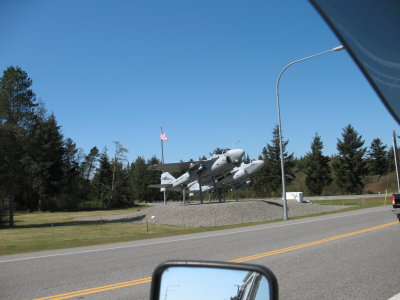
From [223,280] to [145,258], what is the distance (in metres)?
8.79

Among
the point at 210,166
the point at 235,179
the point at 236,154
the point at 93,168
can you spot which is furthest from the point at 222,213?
the point at 93,168

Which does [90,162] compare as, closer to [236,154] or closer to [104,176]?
[104,176]

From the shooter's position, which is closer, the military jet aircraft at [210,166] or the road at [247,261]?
the road at [247,261]

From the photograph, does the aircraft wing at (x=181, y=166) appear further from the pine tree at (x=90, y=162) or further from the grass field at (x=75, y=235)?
the pine tree at (x=90, y=162)

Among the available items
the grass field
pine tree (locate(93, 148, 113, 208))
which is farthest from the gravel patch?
pine tree (locate(93, 148, 113, 208))

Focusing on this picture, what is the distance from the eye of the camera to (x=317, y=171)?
8119cm

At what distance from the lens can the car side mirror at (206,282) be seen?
2.54 meters

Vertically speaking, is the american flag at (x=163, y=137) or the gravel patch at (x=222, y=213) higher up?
the american flag at (x=163, y=137)

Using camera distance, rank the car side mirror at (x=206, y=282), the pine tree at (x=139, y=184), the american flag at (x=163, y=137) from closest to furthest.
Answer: the car side mirror at (x=206, y=282) < the american flag at (x=163, y=137) < the pine tree at (x=139, y=184)

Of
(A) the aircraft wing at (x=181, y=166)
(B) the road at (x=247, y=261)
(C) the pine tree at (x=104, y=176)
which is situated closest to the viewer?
(B) the road at (x=247, y=261)

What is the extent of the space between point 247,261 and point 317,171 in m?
75.9

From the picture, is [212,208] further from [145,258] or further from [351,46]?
[351,46]

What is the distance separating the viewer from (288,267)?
8781mm

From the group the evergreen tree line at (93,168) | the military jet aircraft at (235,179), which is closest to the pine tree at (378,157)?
the evergreen tree line at (93,168)
